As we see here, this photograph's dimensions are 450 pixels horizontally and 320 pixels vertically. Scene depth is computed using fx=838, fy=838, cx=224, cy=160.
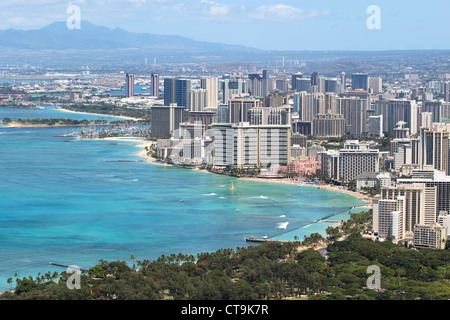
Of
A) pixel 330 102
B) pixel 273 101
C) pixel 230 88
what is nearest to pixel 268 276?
pixel 273 101

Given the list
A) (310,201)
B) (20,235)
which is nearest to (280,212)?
(310,201)

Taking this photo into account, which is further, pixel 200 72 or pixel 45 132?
pixel 200 72

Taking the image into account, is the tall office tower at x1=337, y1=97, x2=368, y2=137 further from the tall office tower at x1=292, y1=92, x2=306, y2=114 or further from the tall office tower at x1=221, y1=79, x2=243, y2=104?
the tall office tower at x1=221, y1=79, x2=243, y2=104

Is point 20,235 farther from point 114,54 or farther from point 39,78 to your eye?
point 114,54

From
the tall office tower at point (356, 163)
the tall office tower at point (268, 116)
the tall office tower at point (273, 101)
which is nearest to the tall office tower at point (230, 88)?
the tall office tower at point (273, 101)

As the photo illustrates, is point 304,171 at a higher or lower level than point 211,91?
lower

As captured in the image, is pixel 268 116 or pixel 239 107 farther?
pixel 239 107

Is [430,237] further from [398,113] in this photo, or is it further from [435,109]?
[435,109]
